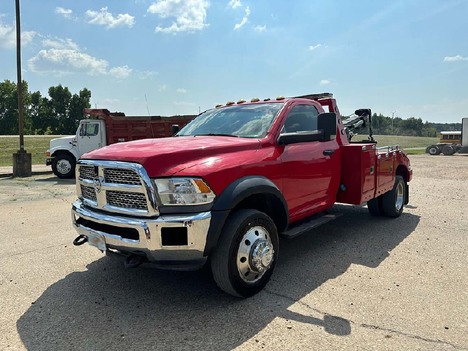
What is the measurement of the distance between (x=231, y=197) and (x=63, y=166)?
12695 millimetres

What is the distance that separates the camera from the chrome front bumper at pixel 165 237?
3115 mm

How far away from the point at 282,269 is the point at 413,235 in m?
2.55

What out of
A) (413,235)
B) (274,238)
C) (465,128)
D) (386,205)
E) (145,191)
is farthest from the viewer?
(465,128)

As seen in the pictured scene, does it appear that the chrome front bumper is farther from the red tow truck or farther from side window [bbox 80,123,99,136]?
side window [bbox 80,123,99,136]

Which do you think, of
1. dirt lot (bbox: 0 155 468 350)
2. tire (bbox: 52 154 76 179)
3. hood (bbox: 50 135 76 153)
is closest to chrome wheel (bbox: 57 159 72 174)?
tire (bbox: 52 154 76 179)

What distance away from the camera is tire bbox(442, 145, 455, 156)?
3123 centimetres

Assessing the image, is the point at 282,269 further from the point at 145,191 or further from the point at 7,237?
the point at 7,237

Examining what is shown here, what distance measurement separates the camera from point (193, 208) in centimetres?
319

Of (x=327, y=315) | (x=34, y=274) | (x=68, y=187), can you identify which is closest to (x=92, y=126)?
(x=68, y=187)

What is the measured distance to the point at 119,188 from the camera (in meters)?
3.36

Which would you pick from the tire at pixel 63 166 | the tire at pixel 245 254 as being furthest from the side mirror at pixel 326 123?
the tire at pixel 63 166

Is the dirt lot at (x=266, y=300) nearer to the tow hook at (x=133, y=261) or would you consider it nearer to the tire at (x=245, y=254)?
the tire at (x=245, y=254)

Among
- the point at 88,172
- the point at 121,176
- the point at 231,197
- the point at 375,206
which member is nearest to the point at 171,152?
the point at 121,176

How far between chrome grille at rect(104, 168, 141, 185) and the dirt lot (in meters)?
1.15
